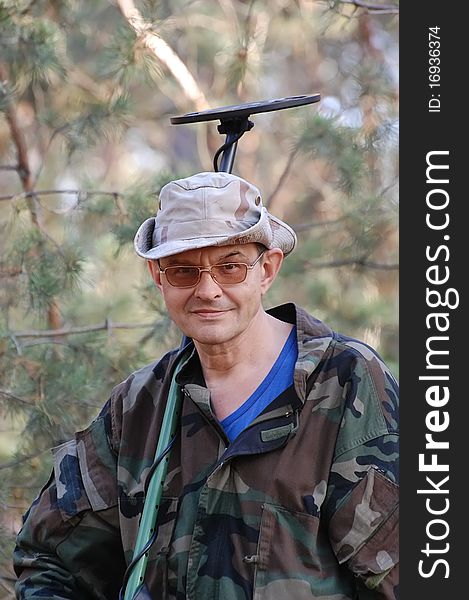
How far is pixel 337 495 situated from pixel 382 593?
22cm

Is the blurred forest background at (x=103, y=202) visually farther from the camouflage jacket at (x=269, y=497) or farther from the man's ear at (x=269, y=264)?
the man's ear at (x=269, y=264)

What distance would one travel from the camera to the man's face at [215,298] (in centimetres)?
219

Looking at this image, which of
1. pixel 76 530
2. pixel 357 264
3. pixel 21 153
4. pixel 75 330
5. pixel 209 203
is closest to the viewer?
pixel 209 203

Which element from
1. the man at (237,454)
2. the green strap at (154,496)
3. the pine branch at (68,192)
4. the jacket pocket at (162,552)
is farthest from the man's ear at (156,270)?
the pine branch at (68,192)

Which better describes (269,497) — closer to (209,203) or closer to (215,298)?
(215,298)

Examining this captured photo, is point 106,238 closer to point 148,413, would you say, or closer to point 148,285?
point 148,285

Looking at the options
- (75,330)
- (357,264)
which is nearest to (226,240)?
(75,330)

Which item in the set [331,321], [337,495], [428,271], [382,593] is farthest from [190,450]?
[331,321]

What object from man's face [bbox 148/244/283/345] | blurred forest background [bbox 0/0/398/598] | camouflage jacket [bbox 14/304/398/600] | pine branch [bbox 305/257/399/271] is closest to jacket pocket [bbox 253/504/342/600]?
camouflage jacket [bbox 14/304/398/600]

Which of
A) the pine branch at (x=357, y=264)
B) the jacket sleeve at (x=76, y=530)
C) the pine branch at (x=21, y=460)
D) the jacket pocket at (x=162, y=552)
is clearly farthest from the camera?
the pine branch at (x=357, y=264)

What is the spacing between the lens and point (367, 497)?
212 cm

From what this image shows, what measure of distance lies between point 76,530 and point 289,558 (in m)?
0.56

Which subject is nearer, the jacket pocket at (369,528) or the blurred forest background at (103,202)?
the jacket pocket at (369,528)

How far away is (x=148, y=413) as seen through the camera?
8.03 ft
